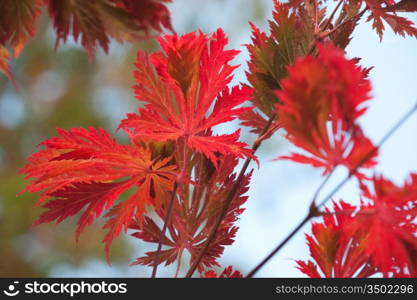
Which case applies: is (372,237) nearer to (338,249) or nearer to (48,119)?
(338,249)

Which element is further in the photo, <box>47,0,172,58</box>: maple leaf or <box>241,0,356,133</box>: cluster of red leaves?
<box>241,0,356,133</box>: cluster of red leaves

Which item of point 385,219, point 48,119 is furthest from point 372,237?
point 48,119

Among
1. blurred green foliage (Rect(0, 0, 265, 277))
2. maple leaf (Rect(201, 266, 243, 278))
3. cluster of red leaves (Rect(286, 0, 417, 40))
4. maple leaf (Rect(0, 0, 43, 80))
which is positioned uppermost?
blurred green foliage (Rect(0, 0, 265, 277))

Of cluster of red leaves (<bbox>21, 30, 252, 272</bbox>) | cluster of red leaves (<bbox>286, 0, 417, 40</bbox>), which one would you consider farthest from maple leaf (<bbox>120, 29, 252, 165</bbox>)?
cluster of red leaves (<bbox>286, 0, 417, 40</bbox>)

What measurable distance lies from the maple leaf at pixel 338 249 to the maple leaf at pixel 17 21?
33 centimetres

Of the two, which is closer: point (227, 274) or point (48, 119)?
point (227, 274)

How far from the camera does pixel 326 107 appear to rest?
366 mm

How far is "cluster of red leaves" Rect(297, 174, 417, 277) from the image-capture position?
362 mm

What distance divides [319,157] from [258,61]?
0.19 metres

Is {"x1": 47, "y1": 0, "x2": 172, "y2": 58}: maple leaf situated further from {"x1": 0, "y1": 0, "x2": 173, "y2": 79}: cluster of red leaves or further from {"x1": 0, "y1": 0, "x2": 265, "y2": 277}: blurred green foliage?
{"x1": 0, "y1": 0, "x2": 265, "y2": 277}: blurred green foliage

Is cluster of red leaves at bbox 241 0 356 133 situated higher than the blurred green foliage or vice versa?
the blurred green foliage

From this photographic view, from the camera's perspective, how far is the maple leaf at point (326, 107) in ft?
1.15

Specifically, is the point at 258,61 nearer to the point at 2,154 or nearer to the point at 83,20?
the point at 83,20

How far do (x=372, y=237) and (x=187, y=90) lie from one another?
10.0 inches
